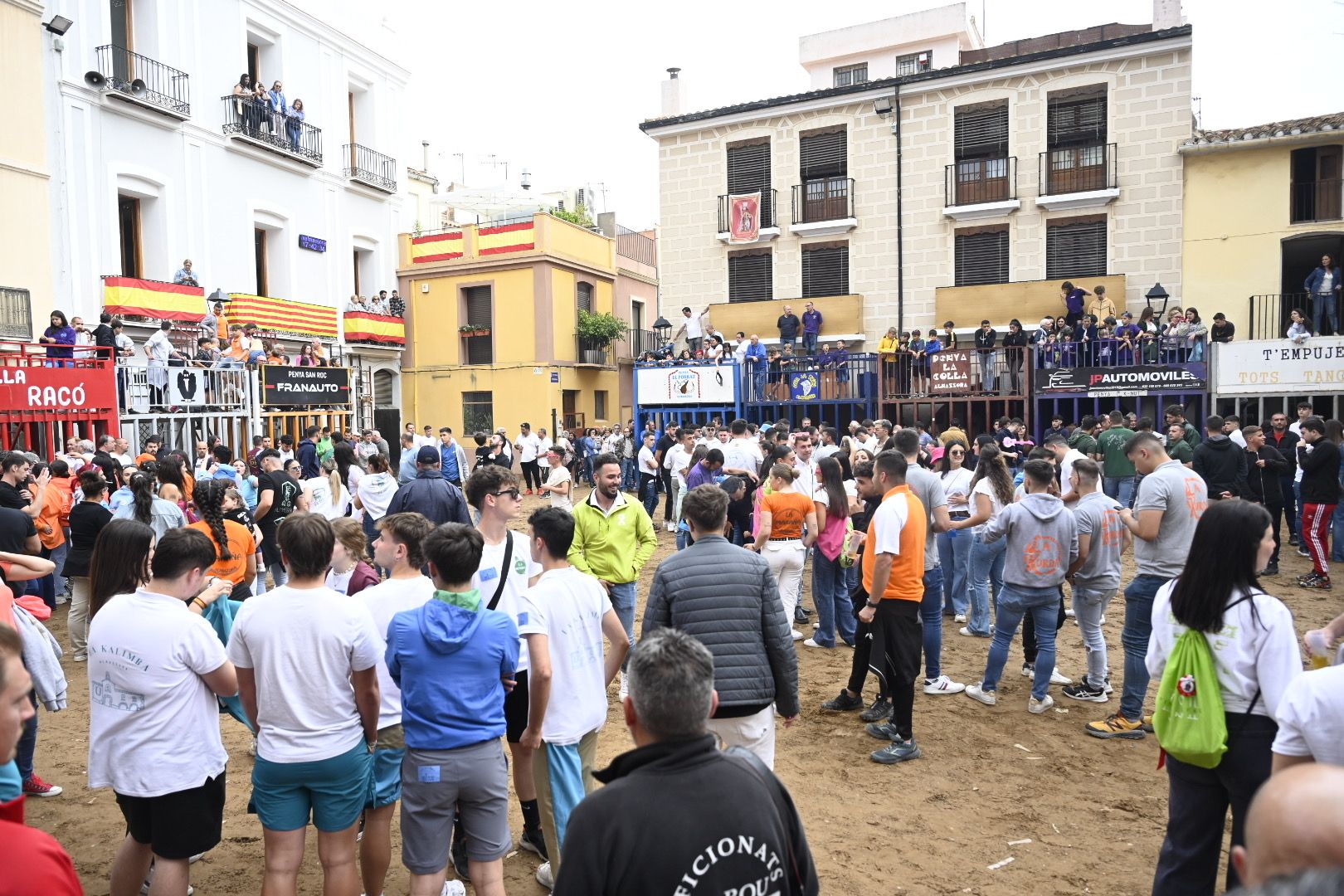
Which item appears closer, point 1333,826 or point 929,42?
point 1333,826

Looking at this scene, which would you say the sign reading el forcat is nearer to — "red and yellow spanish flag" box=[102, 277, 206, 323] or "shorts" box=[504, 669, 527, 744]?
"red and yellow spanish flag" box=[102, 277, 206, 323]

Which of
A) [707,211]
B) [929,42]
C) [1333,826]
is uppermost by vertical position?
[929,42]

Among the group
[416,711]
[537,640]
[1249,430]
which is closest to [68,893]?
[416,711]

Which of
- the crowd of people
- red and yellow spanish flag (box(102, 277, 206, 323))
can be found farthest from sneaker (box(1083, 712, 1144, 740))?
red and yellow spanish flag (box(102, 277, 206, 323))

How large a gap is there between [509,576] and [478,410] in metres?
22.8

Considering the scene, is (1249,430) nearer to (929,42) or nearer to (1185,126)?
(1185,126)

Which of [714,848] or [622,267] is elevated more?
[622,267]

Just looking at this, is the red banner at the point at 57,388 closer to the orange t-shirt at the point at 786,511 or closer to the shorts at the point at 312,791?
the orange t-shirt at the point at 786,511

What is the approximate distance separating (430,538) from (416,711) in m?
0.62

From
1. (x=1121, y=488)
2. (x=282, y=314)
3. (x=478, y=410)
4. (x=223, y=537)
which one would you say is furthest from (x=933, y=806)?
(x=478, y=410)

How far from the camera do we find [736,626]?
3.80 m

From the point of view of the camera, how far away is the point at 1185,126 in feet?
61.8

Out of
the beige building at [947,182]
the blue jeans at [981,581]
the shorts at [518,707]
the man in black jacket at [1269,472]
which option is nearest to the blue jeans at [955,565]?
the blue jeans at [981,581]

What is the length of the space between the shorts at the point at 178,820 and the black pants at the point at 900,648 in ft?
11.9
